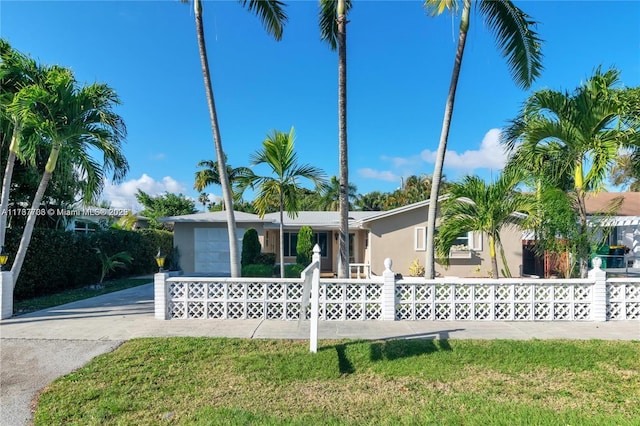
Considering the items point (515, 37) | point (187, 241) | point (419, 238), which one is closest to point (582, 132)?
point (515, 37)

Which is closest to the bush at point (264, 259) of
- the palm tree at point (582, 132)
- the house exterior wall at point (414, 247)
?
the house exterior wall at point (414, 247)

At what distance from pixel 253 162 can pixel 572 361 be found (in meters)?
7.82

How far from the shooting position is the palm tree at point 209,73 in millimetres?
7566

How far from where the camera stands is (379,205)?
37.1 m

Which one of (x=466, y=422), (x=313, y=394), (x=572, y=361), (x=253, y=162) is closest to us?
(x=466, y=422)

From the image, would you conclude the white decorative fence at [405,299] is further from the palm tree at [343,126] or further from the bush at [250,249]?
the bush at [250,249]

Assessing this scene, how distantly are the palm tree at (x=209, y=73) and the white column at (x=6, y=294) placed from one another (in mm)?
4473

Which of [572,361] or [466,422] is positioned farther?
[572,361]

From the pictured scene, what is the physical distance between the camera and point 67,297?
991 cm

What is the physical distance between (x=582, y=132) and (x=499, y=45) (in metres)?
2.72

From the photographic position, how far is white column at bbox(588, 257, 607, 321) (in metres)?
7.12

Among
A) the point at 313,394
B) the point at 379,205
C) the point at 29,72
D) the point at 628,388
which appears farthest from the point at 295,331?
the point at 379,205

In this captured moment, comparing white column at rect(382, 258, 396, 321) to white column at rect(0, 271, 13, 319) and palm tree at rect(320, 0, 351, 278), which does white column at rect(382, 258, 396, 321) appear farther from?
white column at rect(0, 271, 13, 319)

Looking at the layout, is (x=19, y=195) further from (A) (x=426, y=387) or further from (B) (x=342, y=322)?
(A) (x=426, y=387)
